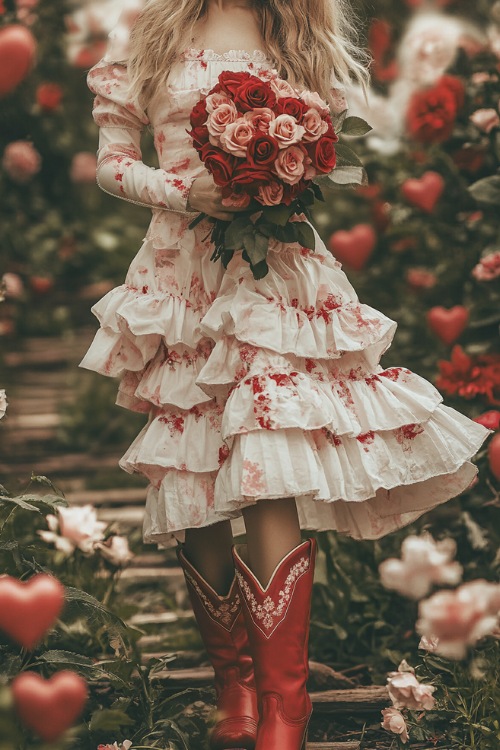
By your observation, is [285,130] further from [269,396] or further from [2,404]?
[2,404]

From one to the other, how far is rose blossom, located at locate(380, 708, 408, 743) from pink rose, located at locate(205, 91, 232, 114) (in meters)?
1.18

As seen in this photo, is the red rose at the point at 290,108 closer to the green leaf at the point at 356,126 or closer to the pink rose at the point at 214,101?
the pink rose at the point at 214,101

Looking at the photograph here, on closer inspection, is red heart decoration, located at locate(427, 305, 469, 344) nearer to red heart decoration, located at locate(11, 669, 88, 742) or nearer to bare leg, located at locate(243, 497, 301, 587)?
bare leg, located at locate(243, 497, 301, 587)

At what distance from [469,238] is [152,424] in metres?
1.88

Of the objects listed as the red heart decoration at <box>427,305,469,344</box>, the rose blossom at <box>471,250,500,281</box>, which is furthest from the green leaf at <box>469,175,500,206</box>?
the red heart decoration at <box>427,305,469,344</box>

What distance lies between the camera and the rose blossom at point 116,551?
2.84 meters

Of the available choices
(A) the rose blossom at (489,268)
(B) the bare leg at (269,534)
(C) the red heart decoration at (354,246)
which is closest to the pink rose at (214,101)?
(B) the bare leg at (269,534)

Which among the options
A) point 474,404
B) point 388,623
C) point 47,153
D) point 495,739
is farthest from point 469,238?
point 47,153

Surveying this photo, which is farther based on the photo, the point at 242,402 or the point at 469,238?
the point at 469,238

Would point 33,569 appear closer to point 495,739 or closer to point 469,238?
point 495,739

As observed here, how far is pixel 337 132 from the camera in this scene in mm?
2311

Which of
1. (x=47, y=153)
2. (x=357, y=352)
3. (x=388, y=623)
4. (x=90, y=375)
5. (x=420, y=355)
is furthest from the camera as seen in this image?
(x=47, y=153)

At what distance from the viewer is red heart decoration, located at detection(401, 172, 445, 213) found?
3.73m

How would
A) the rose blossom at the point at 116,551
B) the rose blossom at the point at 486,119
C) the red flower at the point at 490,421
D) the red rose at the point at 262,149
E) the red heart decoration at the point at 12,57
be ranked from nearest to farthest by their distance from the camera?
the red heart decoration at the point at 12,57 < the red rose at the point at 262,149 < the red flower at the point at 490,421 < the rose blossom at the point at 116,551 < the rose blossom at the point at 486,119
